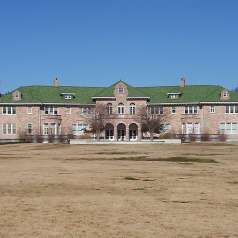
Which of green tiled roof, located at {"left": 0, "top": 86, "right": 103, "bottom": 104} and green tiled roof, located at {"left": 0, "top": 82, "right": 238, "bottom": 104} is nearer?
green tiled roof, located at {"left": 0, "top": 82, "right": 238, "bottom": 104}

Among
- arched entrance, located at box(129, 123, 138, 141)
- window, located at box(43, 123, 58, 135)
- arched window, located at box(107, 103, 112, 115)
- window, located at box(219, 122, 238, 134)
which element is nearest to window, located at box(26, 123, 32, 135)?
window, located at box(43, 123, 58, 135)

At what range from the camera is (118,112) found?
293 ft

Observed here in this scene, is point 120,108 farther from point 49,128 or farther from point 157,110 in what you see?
point 49,128

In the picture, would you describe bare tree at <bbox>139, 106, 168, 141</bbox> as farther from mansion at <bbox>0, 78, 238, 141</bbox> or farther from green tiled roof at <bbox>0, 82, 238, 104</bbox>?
green tiled roof at <bbox>0, 82, 238, 104</bbox>

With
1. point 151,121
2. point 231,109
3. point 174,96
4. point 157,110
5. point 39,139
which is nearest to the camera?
point 151,121

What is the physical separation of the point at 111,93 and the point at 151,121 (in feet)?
34.0

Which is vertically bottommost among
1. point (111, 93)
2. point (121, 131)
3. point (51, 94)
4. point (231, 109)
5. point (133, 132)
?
point (133, 132)

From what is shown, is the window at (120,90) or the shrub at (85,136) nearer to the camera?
the shrub at (85,136)

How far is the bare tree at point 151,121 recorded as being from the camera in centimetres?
8355

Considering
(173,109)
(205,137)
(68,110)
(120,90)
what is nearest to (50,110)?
(68,110)

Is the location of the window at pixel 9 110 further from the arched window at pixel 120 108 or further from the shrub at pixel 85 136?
the arched window at pixel 120 108

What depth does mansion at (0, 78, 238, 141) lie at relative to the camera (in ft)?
289

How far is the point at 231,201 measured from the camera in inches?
663

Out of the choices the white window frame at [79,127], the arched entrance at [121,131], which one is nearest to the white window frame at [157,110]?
the arched entrance at [121,131]
